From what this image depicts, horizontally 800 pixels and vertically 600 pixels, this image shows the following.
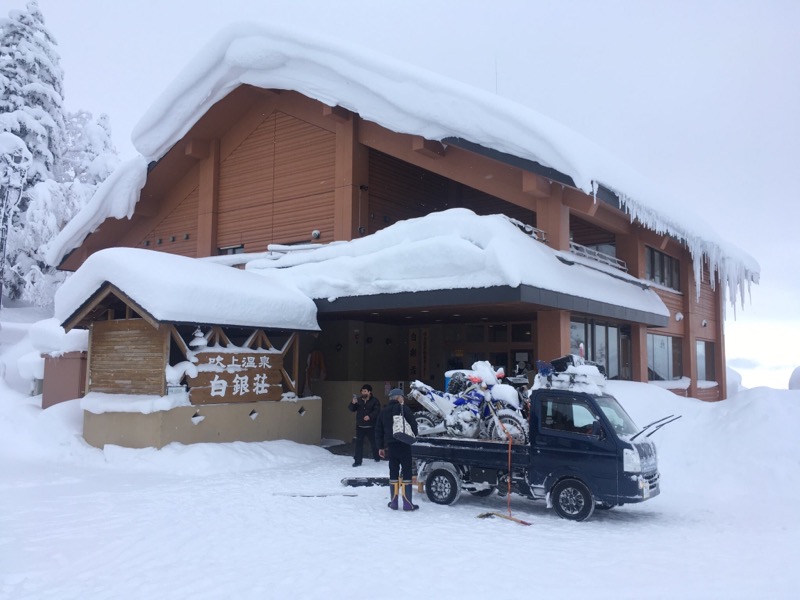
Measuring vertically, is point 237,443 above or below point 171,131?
below

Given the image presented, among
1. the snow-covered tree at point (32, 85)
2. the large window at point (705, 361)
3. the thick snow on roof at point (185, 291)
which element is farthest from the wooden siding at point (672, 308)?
the snow-covered tree at point (32, 85)

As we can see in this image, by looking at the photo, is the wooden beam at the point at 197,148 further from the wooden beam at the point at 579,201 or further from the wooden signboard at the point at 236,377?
the wooden beam at the point at 579,201

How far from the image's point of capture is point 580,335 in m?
17.4

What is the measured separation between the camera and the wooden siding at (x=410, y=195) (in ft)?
63.6

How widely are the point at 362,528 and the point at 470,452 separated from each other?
239 centimetres

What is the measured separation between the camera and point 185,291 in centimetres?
1383

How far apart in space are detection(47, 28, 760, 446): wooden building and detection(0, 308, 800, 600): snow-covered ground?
3.71m

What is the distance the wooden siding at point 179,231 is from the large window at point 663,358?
15.1 m

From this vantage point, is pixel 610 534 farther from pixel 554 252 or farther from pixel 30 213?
pixel 30 213

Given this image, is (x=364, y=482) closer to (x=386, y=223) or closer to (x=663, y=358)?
(x=386, y=223)

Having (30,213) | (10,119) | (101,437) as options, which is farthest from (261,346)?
(10,119)

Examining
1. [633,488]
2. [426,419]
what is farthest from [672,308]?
[633,488]

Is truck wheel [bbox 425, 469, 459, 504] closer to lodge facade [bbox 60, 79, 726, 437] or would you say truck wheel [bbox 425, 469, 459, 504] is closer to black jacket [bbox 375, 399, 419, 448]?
black jacket [bbox 375, 399, 419, 448]

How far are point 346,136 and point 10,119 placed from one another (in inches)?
945
